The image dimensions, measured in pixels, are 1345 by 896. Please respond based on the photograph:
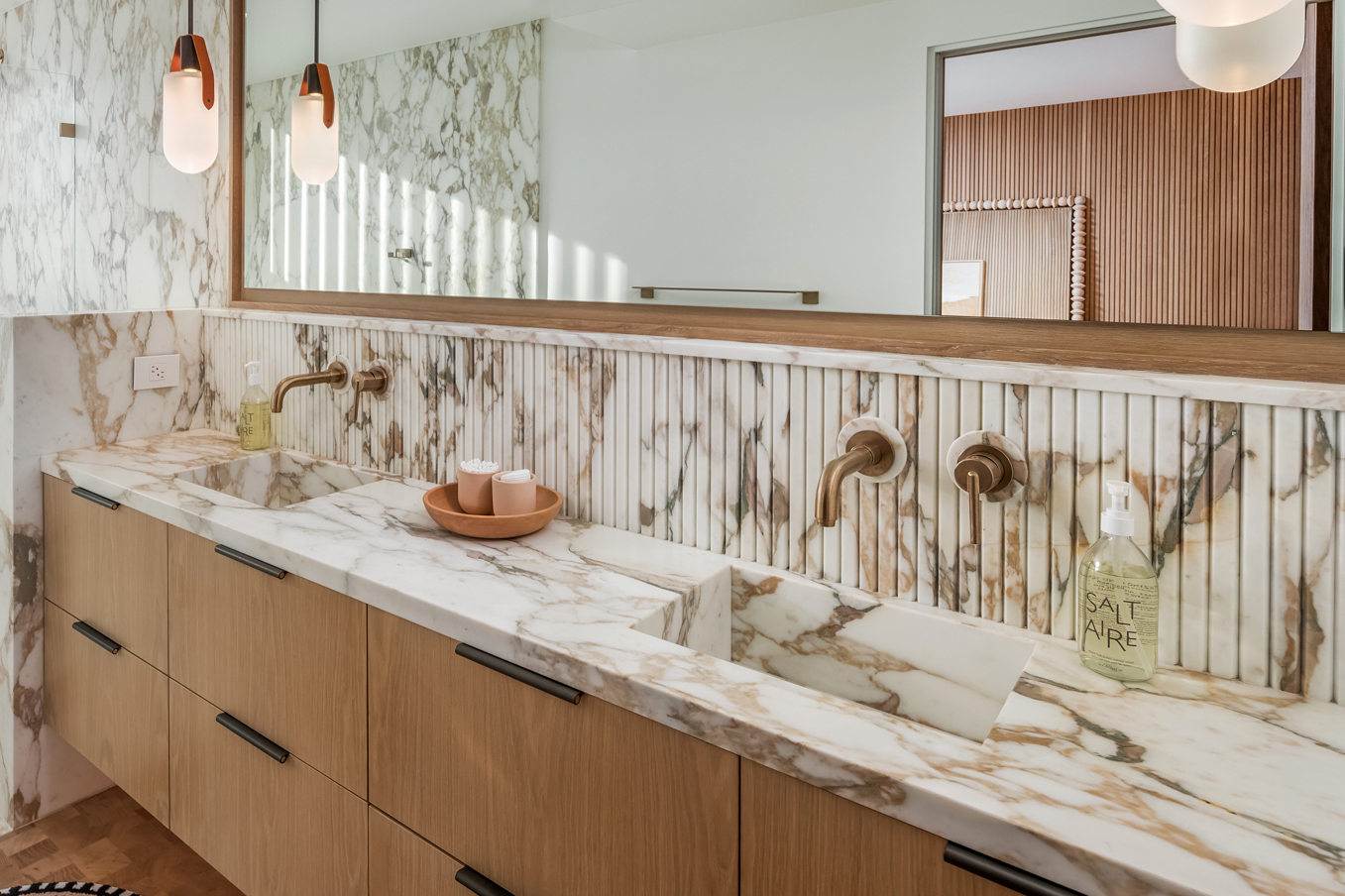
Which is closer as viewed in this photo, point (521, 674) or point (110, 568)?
point (521, 674)

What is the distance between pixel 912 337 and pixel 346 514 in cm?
104

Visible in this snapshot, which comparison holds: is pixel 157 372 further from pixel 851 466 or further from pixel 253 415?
pixel 851 466

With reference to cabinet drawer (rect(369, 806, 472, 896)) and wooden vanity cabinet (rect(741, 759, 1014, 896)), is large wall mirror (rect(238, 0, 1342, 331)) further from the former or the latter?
cabinet drawer (rect(369, 806, 472, 896))

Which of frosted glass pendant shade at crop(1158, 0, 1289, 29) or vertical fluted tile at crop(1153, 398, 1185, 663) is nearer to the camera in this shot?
frosted glass pendant shade at crop(1158, 0, 1289, 29)

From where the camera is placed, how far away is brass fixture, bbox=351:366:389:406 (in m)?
1.80

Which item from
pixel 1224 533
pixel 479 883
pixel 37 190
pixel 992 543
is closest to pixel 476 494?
pixel 479 883

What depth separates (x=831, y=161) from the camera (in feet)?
3.84

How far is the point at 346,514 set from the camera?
1490mm

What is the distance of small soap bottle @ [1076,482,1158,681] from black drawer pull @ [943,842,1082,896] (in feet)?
1.22

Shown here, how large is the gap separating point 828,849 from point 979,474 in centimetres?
49

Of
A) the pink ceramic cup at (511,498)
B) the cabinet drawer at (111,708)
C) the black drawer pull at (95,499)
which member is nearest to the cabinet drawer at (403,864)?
the pink ceramic cup at (511,498)

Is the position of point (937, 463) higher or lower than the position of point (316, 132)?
lower

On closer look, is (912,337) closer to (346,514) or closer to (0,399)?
(346,514)

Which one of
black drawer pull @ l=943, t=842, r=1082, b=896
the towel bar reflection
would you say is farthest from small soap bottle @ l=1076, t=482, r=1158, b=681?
the towel bar reflection
